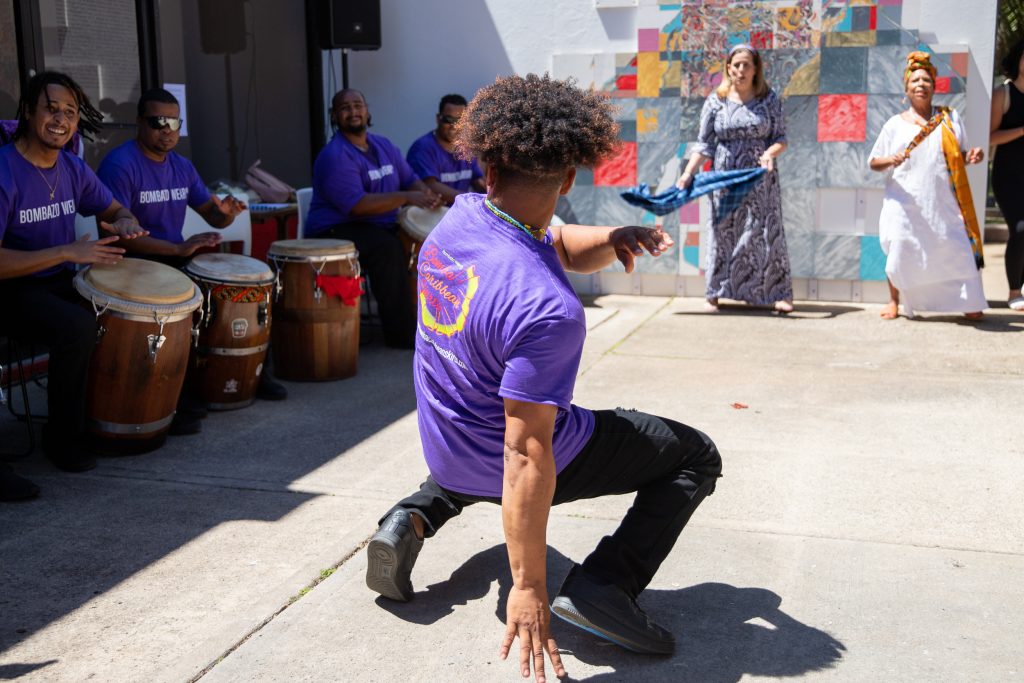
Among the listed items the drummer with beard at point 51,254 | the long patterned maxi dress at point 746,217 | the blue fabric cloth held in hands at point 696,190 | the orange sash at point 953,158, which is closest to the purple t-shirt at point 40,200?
the drummer with beard at point 51,254

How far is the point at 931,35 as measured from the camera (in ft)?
26.2

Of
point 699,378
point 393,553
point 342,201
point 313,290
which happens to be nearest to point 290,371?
point 313,290

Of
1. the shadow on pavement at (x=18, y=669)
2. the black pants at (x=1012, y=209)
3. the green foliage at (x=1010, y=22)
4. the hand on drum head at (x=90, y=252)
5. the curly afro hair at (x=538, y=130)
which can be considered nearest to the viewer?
the curly afro hair at (x=538, y=130)

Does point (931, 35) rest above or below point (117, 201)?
above

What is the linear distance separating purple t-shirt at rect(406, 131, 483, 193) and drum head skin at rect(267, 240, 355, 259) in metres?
1.77

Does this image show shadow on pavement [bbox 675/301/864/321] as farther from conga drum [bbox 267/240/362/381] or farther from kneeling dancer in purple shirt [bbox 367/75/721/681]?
kneeling dancer in purple shirt [bbox 367/75/721/681]

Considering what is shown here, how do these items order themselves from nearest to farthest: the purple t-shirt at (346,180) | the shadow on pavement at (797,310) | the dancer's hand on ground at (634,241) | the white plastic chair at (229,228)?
1. the dancer's hand on ground at (634,241)
2. the white plastic chair at (229,228)
3. the purple t-shirt at (346,180)
4. the shadow on pavement at (797,310)

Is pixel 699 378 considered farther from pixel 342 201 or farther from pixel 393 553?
pixel 393 553

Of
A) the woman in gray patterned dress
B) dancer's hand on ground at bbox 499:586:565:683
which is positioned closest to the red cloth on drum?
the woman in gray patterned dress

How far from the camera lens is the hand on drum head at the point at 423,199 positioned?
6887 mm

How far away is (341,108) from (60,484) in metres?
3.25

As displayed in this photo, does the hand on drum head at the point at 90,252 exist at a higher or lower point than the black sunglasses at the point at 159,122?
lower

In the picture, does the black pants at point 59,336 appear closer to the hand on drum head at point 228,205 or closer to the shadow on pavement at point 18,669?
the hand on drum head at point 228,205

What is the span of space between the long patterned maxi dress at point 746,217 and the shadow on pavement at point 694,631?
4929mm
